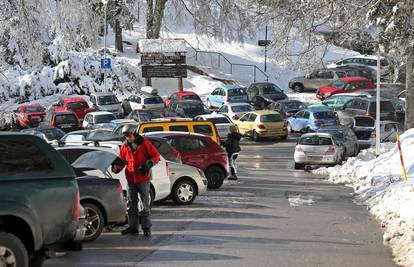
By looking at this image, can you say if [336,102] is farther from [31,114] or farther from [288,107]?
[31,114]

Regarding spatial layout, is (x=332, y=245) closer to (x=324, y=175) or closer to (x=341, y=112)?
(x=324, y=175)

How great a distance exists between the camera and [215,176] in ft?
64.3

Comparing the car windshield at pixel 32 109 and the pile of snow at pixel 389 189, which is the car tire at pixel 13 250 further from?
the car windshield at pixel 32 109

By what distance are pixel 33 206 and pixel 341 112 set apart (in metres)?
32.8

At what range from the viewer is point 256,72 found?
2313 inches

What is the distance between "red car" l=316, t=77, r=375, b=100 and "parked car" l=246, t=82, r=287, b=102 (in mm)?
2574

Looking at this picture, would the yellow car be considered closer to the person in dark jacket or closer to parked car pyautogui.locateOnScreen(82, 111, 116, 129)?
parked car pyautogui.locateOnScreen(82, 111, 116, 129)

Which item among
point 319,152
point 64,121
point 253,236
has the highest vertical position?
point 64,121

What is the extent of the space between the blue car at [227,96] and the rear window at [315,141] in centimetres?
1813

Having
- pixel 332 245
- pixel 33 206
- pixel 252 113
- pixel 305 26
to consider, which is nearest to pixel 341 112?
pixel 252 113

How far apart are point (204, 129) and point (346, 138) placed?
8.25 m

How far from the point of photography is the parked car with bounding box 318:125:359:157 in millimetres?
28828

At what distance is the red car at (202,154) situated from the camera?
62.5 ft

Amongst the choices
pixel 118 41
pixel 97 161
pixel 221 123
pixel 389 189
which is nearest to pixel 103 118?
pixel 221 123
